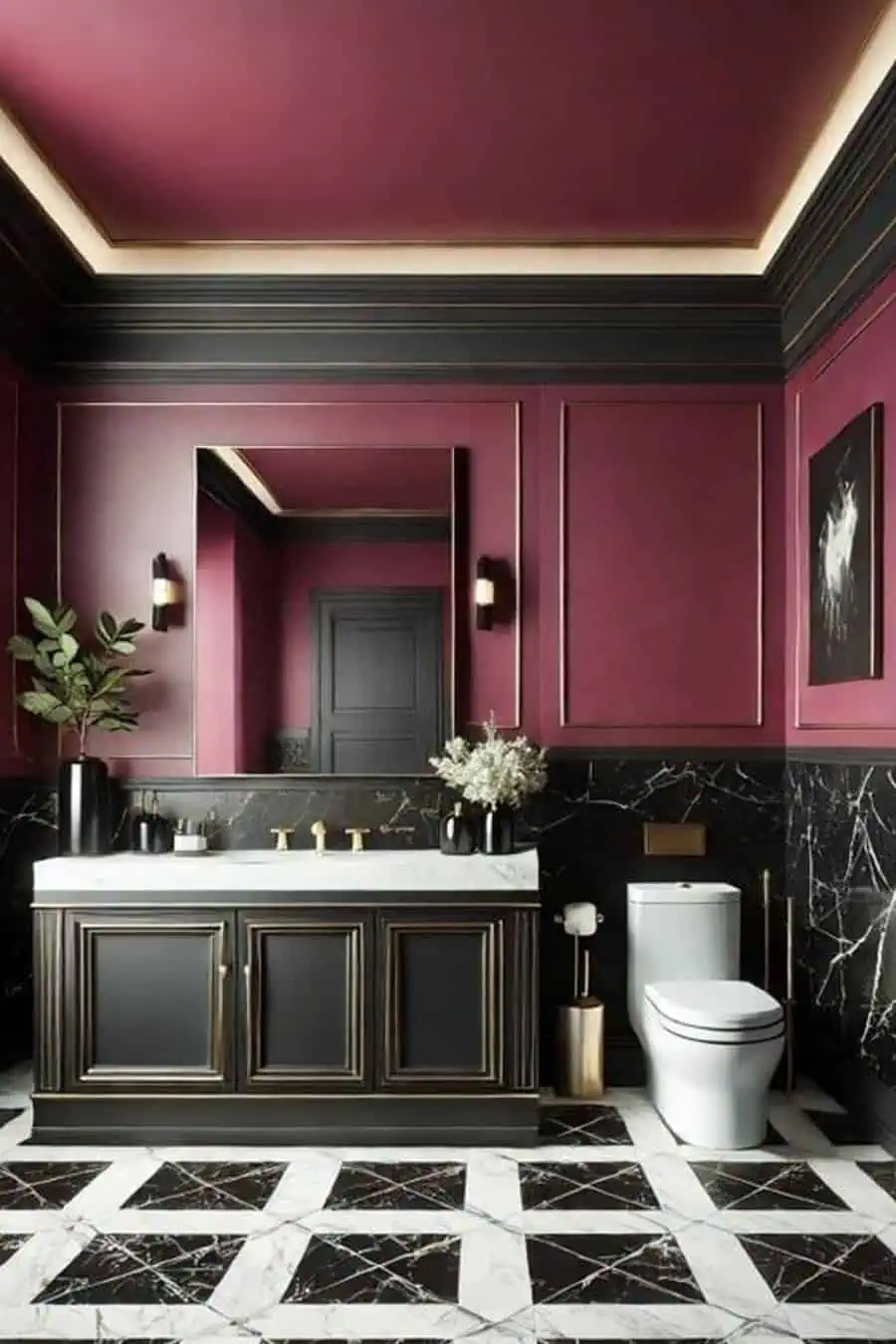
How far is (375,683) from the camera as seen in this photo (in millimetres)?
4047

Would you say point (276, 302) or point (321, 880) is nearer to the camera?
point (321, 880)

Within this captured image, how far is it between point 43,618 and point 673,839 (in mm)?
2270

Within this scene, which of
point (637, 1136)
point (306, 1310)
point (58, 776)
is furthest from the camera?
point (58, 776)

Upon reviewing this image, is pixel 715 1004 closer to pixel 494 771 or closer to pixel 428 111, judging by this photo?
pixel 494 771

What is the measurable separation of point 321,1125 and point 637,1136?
930 mm

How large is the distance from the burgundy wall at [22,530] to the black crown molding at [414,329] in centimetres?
15

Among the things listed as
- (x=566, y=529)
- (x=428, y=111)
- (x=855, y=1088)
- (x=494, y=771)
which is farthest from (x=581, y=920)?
(x=428, y=111)

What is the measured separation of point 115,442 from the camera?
165 inches

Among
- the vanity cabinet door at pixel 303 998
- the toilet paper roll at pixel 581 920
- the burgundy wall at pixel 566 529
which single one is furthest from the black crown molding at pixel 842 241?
the vanity cabinet door at pixel 303 998

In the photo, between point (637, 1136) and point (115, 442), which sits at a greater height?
point (115, 442)

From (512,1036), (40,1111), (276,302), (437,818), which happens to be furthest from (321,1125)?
(276,302)

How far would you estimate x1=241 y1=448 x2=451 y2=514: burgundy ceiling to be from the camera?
4.09 m

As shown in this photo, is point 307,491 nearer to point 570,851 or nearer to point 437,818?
point 437,818

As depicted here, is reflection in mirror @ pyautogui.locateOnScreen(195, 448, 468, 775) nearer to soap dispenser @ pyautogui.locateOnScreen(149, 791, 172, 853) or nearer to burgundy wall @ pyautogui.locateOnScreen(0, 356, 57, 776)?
soap dispenser @ pyautogui.locateOnScreen(149, 791, 172, 853)
